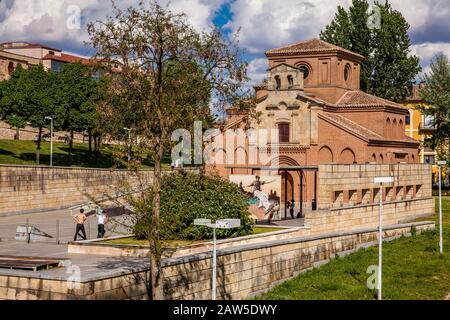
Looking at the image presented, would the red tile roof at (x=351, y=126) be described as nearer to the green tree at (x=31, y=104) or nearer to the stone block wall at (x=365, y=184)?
the stone block wall at (x=365, y=184)

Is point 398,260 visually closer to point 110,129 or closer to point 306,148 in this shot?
point 110,129

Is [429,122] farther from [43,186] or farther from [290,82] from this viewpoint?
[43,186]

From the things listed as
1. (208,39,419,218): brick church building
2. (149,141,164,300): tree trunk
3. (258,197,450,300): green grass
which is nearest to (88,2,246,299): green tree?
(149,141,164,300): tree trunk

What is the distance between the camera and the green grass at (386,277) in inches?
889

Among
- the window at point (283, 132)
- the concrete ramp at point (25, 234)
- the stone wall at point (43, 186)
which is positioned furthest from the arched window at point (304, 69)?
the concrete ramp at point (25, 234)

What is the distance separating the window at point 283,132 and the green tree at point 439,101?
16106mm

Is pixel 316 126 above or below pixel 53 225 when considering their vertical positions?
above

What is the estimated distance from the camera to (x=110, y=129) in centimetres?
1752

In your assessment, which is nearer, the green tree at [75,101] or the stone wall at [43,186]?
the stone wall at [43,186]

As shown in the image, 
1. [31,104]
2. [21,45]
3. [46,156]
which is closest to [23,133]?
[46,156]

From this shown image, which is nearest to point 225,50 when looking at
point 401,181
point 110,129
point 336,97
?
point 110,129

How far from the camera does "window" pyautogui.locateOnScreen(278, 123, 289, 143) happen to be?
53728mm

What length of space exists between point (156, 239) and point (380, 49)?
2642 inches

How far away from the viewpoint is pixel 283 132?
177ft
